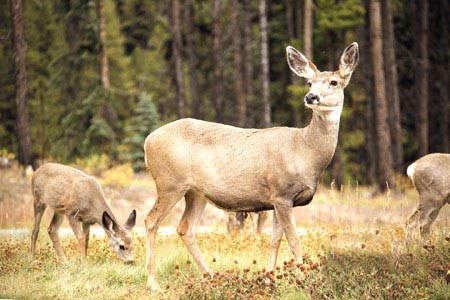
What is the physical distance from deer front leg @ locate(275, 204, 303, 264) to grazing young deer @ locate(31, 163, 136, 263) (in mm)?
3209

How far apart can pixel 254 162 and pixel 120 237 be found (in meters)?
2.95

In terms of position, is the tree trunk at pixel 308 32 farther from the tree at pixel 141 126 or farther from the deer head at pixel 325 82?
the deer head at pixel 325 82

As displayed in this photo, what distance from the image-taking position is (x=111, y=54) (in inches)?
1393

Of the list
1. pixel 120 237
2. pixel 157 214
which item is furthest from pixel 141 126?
pixel 157 214

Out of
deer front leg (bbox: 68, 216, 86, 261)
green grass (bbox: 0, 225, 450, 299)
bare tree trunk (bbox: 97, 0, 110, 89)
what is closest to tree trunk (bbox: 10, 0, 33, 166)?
bare tree trunk (bbox: 97, 0, 110, 89)

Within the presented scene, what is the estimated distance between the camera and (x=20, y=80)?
19828 mm

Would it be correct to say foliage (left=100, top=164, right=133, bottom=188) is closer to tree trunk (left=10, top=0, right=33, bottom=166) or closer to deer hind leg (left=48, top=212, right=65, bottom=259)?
tree trunk (left=10, top=0, right=33, bottom=166)

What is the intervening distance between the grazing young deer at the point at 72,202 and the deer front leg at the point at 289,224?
3209mm

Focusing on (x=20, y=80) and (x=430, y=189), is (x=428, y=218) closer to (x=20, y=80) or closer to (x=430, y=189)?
(x=430, y=189)

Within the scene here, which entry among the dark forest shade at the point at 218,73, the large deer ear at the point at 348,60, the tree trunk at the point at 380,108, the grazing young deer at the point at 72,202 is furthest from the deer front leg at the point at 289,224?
the dark forest shade at the point at 218,73

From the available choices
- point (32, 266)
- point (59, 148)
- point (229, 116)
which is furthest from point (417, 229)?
point (229, 116)

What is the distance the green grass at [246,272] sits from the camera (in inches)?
309

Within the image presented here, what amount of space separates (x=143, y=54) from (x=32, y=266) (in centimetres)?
3418

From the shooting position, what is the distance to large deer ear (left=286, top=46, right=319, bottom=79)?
885 centimetres
